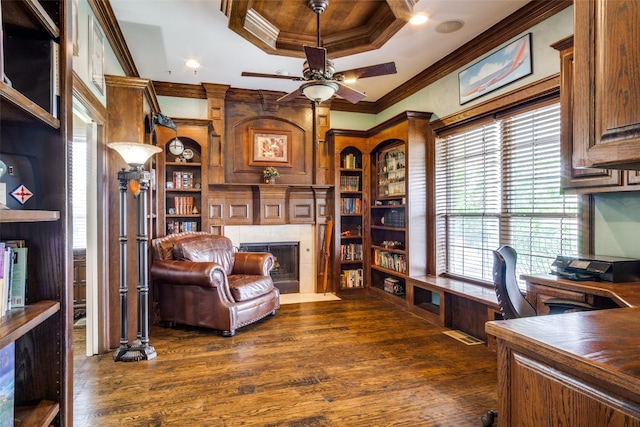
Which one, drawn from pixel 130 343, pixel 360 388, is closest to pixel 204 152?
pixel 130 343

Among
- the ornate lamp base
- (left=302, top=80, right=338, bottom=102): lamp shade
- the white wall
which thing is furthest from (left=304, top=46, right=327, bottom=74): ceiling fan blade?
the ornate lamp base

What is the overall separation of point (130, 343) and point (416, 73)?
171 inches

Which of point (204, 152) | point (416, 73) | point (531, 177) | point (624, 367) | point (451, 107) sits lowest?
point (624, 367)

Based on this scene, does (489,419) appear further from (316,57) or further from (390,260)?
(390,260)

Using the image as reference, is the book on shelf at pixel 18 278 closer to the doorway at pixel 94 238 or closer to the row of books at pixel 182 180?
the doorway at pixel 94 238

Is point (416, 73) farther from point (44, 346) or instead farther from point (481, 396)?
point (44, 346)

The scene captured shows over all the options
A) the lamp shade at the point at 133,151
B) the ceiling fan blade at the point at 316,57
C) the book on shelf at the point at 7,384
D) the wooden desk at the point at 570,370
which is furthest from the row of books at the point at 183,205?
the wooden desk at the point at 570,370

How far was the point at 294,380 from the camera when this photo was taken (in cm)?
271

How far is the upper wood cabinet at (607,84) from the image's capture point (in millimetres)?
738

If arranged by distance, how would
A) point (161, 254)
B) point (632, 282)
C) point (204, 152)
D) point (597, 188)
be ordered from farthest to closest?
point (204, 152), point (161, 254), point (597, 188), point (632, 282)

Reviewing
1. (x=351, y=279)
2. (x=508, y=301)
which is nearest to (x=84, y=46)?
(x=508, y=301)

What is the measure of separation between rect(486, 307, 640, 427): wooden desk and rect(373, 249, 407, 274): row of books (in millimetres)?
3596

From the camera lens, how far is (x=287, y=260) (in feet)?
18.4

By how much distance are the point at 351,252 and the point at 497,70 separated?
316 centimetres
